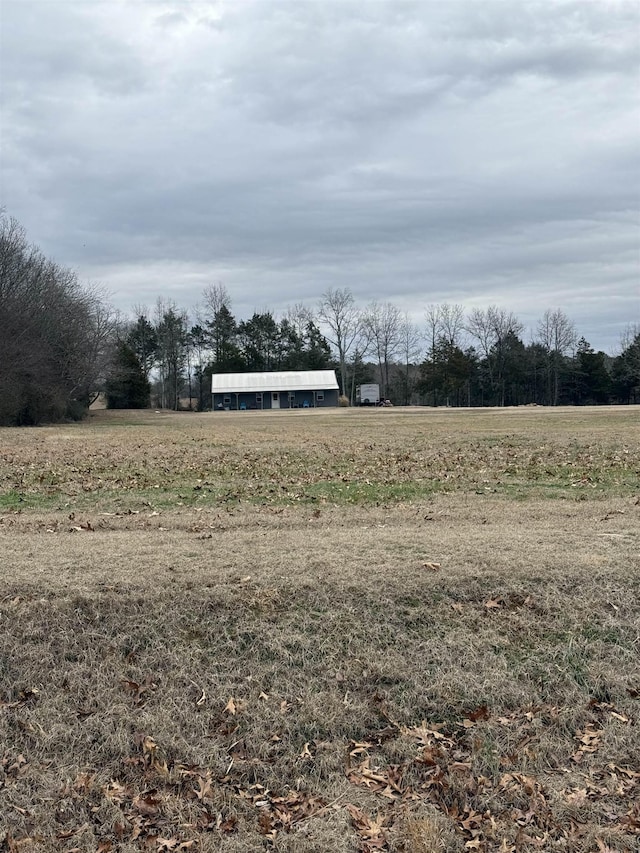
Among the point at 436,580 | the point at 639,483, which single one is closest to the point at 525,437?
the point at 639,483

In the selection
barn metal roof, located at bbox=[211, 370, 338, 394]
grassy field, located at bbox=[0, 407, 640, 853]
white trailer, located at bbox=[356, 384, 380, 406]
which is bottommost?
grassy field, located at bbox=[0, 407, 640, 853]

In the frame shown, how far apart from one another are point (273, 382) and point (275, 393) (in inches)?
53.5

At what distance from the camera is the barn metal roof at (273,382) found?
237ft

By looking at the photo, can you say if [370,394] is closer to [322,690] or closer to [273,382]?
[273,382]

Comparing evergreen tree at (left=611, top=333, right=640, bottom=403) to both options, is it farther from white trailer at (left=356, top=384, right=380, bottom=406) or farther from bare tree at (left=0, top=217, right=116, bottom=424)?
bare tree at (left=0, top=217, right=116, bottom=424)

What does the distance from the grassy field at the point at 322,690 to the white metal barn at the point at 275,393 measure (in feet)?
210

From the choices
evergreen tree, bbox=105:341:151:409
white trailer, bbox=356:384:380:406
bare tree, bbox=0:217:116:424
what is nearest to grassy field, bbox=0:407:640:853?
bare tree, bbox=0:217:116:424

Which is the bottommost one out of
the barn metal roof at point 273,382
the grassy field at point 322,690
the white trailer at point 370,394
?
the grassy field at point 322,690

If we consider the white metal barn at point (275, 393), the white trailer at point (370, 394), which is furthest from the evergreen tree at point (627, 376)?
the white metal barn at point (275, 393)

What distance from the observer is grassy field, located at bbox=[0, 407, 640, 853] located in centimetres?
440

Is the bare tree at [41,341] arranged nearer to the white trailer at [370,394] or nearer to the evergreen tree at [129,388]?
the evergreen tree at [129,388]

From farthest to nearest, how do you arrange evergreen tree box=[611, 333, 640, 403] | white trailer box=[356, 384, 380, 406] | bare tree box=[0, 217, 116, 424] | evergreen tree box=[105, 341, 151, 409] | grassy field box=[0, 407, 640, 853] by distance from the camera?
white trailer box=[356, 384, 380, 406] → evergreen tree box=[611, 333, 640, 403] → evergreen tree box=[105, 341, 151, 409] → bare tree box=[0, 217, 116, 424] → grassy field box=[0, 407, 640, 853]

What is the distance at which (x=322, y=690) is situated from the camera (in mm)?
5352

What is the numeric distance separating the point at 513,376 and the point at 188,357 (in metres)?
36.2
